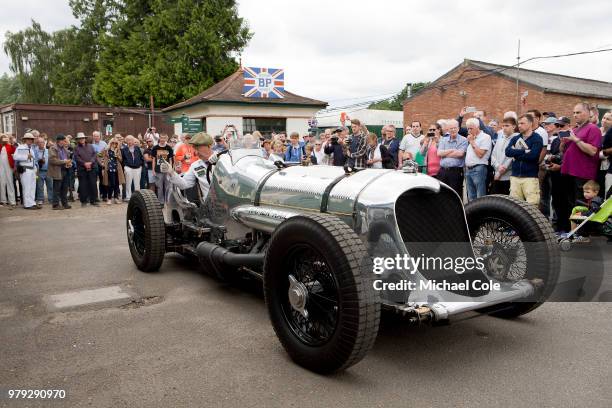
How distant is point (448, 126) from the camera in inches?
Answer: 307

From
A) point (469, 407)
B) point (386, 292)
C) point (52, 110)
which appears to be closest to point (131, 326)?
point (386, 292)

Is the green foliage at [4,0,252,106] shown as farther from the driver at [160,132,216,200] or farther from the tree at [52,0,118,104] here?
the driver at [160,132,216,200]

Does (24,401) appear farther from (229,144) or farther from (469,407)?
(229,144)

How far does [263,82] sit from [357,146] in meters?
18.7

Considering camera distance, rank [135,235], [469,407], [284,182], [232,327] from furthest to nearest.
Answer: [135,235] < [284,182] < [232,327] < [469,407]

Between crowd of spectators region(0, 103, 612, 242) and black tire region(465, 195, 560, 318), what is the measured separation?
84cm

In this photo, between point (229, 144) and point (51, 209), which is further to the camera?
point (51, 209)

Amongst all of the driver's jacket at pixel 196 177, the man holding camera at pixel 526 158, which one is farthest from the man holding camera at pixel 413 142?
the driver's jacket at pixel 196 177

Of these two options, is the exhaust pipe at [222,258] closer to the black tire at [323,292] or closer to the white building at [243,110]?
the black tire at [323,292]

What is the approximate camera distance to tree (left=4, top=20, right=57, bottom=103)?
4519 cm

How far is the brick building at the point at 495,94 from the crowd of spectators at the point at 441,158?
56.8ft

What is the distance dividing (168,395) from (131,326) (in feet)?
4.29

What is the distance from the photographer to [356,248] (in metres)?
2.89

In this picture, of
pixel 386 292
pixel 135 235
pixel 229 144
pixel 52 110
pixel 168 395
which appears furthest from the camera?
pixel 52 110
